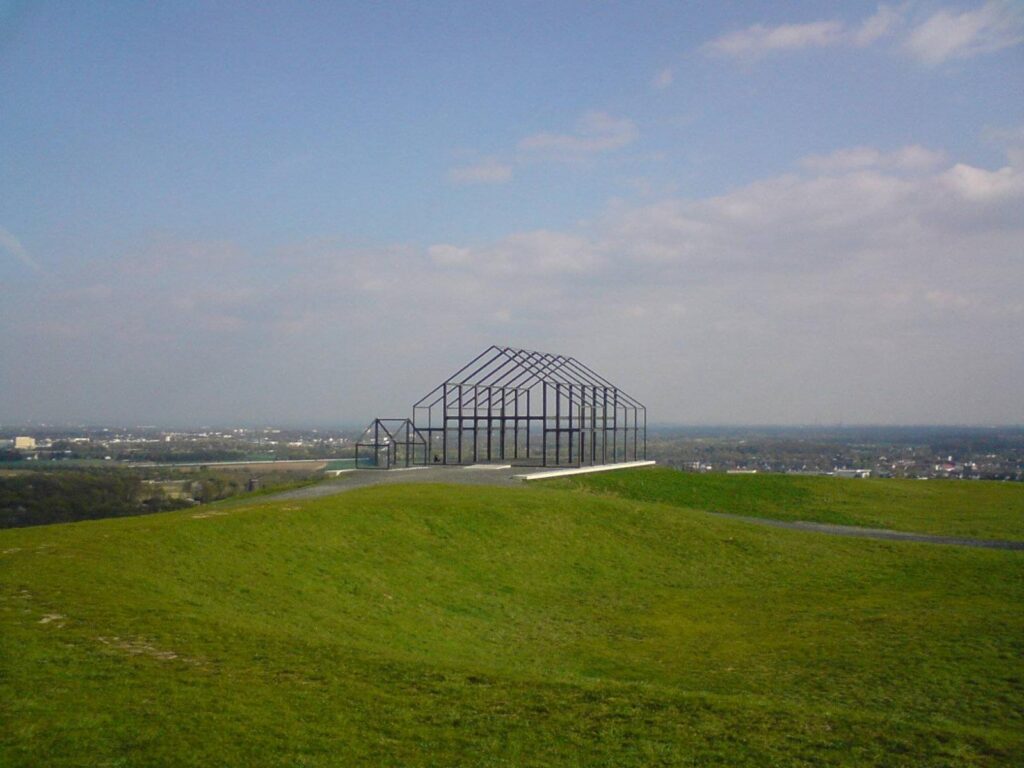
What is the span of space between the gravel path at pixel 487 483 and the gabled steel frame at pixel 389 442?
4997mm

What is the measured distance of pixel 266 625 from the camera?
1584 centimetres

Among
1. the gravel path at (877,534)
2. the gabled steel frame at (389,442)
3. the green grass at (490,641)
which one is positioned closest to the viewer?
the green grass at (490,641)

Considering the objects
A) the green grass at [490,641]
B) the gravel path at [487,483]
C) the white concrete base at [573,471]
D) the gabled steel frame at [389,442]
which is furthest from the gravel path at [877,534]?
the gabled steel frame at [389,442]

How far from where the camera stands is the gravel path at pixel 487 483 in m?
32.1

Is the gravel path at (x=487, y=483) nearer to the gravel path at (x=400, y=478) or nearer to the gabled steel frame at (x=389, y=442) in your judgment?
the gravel path at (x=400, y=478)

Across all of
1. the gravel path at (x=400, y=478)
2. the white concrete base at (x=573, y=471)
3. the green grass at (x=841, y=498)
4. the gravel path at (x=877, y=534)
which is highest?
the gravel path at (x=400, y=478)

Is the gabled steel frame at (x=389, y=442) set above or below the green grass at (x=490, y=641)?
above

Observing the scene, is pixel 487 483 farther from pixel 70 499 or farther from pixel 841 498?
pixel 70 499

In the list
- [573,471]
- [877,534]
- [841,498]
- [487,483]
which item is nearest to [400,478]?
[487,483]

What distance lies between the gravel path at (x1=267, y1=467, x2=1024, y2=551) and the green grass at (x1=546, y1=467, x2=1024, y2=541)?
1.51 meters

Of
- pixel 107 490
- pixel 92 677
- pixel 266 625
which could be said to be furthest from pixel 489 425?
pixel 92 677

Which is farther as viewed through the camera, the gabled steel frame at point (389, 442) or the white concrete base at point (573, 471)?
the gabled steel frame at point (389, 442)

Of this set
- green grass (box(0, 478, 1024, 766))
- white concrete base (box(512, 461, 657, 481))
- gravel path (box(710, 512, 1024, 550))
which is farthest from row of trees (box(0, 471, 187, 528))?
gravel path (box(710, 512, 1024, 550))

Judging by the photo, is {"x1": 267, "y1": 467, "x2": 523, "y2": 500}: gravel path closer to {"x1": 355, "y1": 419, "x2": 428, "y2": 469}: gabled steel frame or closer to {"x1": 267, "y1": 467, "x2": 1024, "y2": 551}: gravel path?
{"x1": 267, "y1": 467, "x2": 1024, "y2": 551}: gravel path
